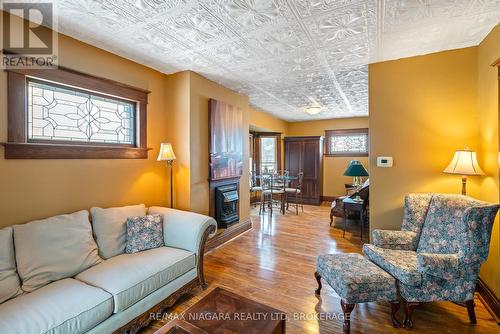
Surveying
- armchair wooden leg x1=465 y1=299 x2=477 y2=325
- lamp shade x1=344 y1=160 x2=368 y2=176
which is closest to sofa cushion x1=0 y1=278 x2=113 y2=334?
armchair wooden leg x1=465 y1=299 x2=477 y2=325

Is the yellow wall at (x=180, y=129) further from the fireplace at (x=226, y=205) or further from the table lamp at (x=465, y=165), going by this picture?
the table lamp at (x=465, y=165)

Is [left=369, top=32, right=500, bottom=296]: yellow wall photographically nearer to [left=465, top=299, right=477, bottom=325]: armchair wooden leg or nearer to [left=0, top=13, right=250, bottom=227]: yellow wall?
[left=465, top=299, right=477, bottom=325]: armchair wooden leg

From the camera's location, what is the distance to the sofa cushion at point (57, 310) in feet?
4.36

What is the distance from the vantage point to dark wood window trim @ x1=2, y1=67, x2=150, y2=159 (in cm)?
197

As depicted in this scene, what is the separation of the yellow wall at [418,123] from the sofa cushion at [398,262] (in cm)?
74

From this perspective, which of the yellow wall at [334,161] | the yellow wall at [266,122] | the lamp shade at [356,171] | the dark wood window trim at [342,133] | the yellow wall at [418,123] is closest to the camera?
the yellow wall at [418,123]

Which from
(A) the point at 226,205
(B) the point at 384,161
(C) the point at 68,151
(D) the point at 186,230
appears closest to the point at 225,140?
(A) the point at 226,205

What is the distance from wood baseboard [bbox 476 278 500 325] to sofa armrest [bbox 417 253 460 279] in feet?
2.22

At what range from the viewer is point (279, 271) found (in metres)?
2.85

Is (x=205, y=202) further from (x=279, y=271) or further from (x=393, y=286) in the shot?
(x=393, y=286)

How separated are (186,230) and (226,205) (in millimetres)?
1319

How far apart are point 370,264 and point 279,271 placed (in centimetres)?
113

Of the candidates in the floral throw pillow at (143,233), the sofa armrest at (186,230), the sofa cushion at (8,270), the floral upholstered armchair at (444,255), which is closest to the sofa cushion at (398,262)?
the floral upholstered armchair at (444,255)

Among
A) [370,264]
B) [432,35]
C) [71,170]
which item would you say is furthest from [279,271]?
[432,35]
